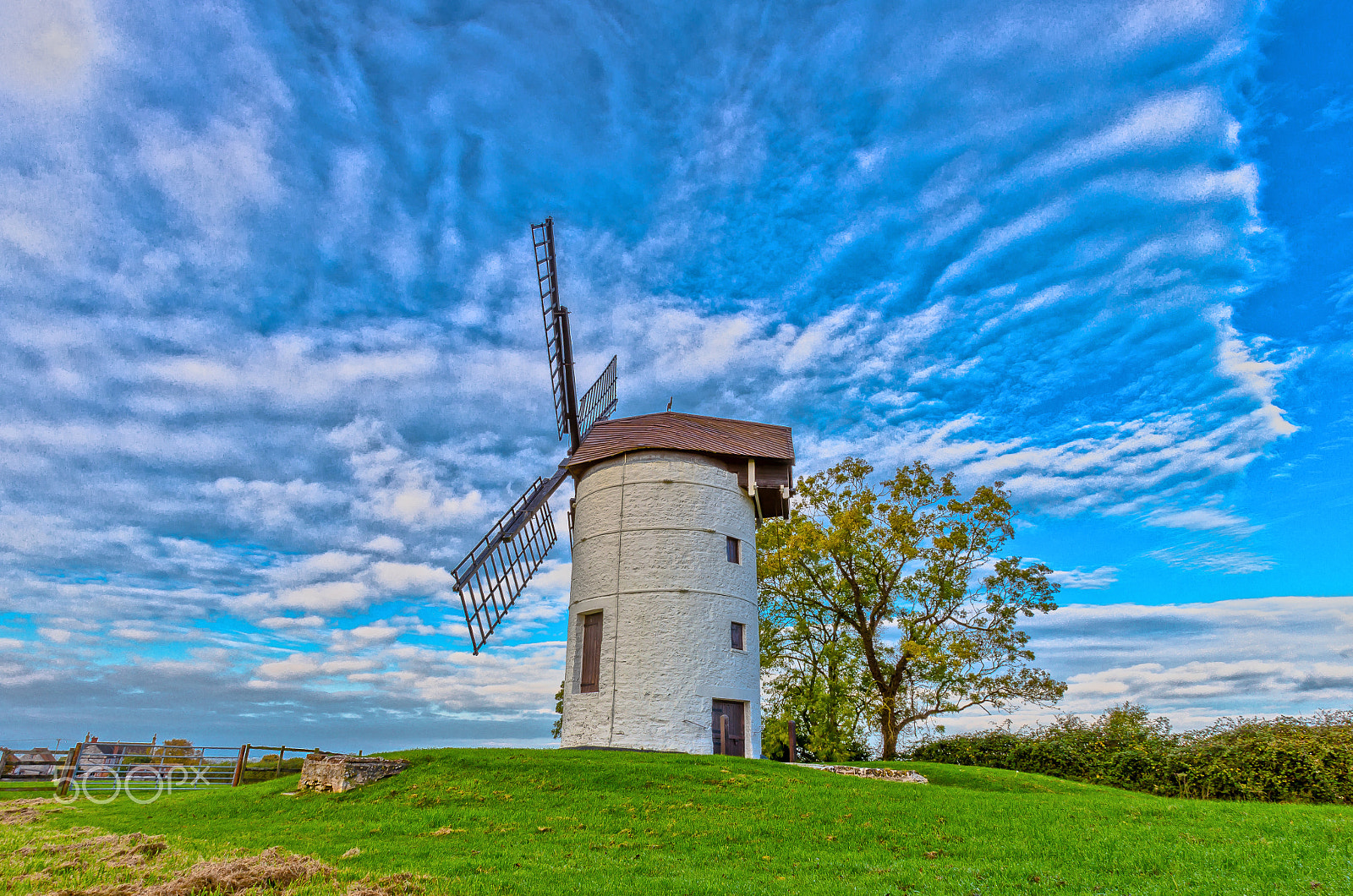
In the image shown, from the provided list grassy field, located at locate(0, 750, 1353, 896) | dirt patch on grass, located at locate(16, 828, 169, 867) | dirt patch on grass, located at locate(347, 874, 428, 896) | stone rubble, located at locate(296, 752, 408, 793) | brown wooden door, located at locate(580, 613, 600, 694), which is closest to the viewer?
dirt patch on grass, located at locate(347, 874, 428, 896)

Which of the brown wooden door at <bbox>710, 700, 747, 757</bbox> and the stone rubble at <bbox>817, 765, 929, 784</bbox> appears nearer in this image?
the stone rubble at <bbox>817, 765, 929, 784</bbox>

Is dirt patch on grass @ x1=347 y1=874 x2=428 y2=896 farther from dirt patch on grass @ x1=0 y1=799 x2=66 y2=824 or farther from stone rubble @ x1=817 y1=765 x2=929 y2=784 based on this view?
stone rubble @ x1=817 y1=765 x2=929 y2=784

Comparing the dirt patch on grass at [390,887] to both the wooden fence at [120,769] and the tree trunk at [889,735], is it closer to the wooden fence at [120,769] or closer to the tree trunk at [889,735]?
the wooden fence at [120,769]

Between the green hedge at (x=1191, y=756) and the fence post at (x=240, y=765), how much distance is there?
23663mm

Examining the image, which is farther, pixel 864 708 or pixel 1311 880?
pixel 864 708

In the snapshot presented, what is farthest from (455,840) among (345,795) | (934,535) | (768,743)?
(934,535)

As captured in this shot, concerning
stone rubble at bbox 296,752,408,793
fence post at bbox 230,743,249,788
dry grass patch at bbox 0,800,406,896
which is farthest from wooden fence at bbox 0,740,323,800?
dry grass patch at bbox 0,800,406,896

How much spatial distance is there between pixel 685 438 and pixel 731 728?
8984 mm

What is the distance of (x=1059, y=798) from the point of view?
16.7 metres

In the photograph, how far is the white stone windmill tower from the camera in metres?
22.7

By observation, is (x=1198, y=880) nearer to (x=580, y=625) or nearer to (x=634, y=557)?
(x=634, y=557)

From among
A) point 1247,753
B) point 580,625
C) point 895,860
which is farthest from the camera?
point 580,625

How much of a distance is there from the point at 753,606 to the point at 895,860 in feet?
46.3

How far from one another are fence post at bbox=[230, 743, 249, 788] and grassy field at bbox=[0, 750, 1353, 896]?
3827 mm
